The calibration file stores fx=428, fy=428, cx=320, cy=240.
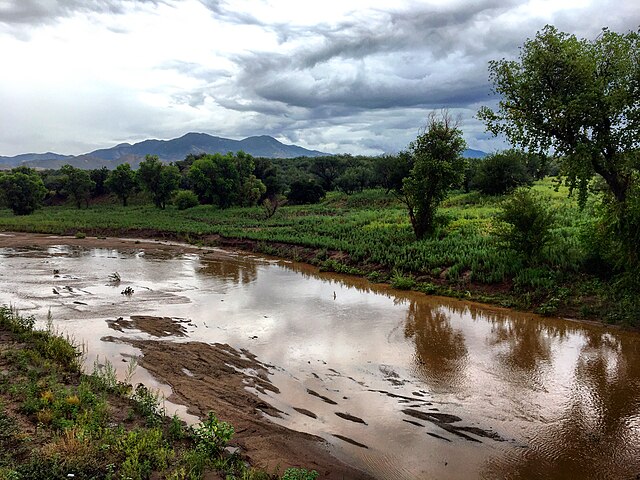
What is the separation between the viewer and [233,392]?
9688 mm

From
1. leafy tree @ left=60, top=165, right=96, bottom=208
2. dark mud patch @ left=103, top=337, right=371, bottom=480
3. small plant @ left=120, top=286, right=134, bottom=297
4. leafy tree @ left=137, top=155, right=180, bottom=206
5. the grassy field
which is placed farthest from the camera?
leafy tree @ left=60, top=165, right=96, bottom=208

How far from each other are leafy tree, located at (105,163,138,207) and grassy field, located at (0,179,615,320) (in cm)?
2096

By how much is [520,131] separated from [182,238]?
3160cm

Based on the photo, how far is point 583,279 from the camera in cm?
1738

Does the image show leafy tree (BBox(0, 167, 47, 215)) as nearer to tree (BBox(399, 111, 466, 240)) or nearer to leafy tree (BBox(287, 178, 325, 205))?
leafy tree (BBox(287, 178, 325, 205))

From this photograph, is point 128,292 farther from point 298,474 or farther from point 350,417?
point 298,474

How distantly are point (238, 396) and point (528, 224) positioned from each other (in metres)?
15.4

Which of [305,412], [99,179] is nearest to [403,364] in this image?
[305,412]

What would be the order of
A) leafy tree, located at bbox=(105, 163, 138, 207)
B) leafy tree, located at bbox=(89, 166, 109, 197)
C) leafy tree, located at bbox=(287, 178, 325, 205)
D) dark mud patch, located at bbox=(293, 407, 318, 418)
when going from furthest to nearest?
leafy tree, located at bbox=(89, 166, 109, 197), leafy tree, located at bbox=(105, 163, 138, 207), leafy tree, located at bbox=(287, 178, 325, 205), dark mud patch, located at bbox=(293, 407, 318, 418)

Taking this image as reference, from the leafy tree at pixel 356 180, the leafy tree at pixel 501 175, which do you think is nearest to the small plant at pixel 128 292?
the leafy tree at pixel 501 175

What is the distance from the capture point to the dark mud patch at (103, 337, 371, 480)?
283 inches

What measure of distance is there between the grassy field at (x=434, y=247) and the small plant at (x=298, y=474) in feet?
43.8

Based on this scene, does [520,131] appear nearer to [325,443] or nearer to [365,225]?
[325,443]

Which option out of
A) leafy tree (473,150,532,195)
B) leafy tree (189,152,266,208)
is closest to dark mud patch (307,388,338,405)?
leafy tree (473,150,532,195)
